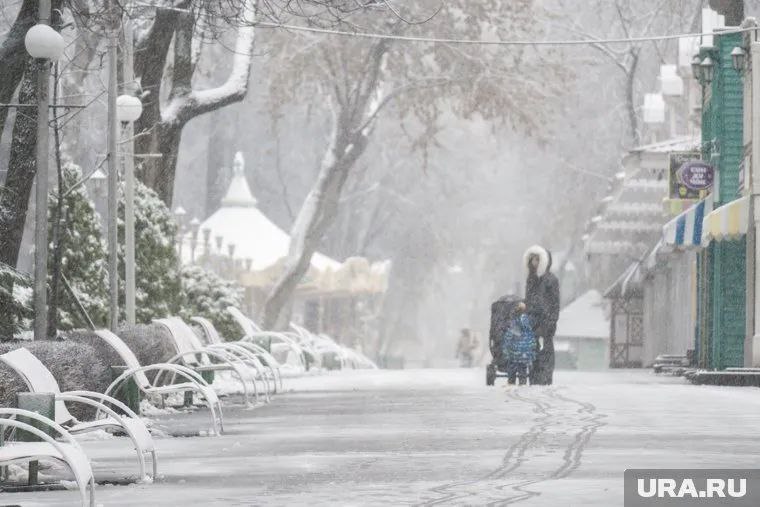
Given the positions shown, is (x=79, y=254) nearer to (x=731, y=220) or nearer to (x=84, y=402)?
(x=731, y=220)

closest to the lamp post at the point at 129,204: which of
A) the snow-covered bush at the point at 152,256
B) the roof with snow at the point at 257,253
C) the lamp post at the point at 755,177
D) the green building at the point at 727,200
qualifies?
the snow-covered bush at the point at 152,256

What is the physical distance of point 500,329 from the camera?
2903 centimetres

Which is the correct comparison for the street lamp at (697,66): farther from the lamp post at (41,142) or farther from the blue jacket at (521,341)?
the lamp post at (41,142)

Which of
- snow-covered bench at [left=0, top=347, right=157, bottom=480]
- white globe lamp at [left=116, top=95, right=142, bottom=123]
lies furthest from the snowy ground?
white globe lamp at [left=116, top=95, right=142, bottom=123]

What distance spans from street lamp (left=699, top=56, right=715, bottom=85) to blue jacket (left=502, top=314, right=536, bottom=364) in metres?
9.59

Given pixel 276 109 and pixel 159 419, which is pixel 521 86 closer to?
pixel 276 109

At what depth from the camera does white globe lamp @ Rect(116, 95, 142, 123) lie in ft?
90.5

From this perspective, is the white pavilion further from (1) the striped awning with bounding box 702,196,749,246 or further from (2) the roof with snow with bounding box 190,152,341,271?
(1) the striped awning with bounding box 702,196,749,246

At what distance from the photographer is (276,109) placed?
175 ft

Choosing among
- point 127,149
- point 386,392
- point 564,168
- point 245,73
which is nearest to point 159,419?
point 386,392

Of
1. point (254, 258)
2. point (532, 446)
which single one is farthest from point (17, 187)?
point (254, 258)

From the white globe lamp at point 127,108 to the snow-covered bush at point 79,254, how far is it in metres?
1.42

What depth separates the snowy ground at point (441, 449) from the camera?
1238 centimetres

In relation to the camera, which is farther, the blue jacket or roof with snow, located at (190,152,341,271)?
roof with snow, located at (190,152,341,271)
